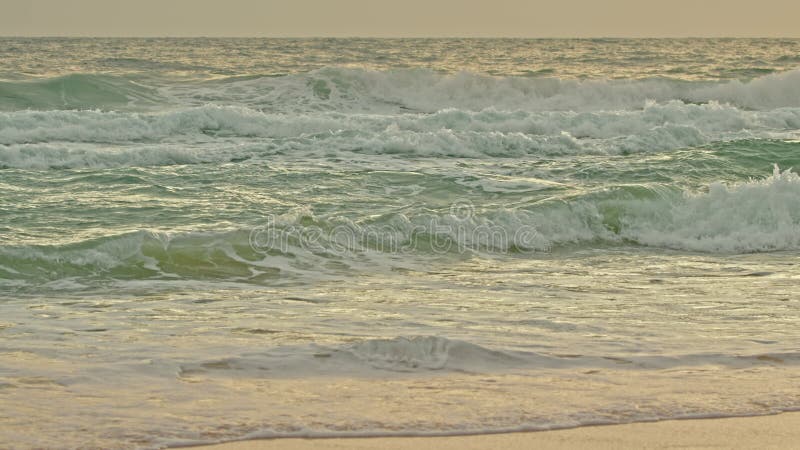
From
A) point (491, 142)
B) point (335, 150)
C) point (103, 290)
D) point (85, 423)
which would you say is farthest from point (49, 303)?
point (491, 142)

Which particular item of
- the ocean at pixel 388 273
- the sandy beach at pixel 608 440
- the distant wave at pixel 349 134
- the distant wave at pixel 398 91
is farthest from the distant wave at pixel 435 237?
the distant wave at pixel 398 91

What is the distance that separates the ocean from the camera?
4.31 m

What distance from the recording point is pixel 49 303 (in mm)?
6449

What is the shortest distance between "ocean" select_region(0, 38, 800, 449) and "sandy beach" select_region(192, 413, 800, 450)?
3.7 inches

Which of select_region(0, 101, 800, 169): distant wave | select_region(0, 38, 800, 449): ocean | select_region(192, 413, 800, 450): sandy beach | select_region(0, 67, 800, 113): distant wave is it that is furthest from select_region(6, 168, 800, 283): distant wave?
select_region(0, 67, 800, 113): distant wave

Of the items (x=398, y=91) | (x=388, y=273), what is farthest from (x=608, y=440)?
(x=398, y=91)

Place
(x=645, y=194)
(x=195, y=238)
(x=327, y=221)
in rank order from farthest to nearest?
1. (x=645, y=194)
2. (x=327, y=221)
3. (x=195, y=238)

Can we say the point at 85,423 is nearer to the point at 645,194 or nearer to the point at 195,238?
the point at 195,238

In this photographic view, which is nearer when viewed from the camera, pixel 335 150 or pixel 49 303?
pixel 49 303

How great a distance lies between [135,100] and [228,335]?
714 inches

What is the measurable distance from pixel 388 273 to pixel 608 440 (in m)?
4.03

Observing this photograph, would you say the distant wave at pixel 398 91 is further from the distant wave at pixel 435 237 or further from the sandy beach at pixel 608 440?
the sandy beach at pixel 608 440

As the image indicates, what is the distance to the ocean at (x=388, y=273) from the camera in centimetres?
431

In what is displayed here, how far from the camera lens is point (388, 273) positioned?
305 inches
